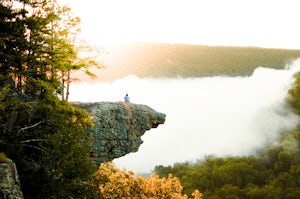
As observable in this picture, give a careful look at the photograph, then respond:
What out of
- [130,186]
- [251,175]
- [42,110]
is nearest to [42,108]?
[42,110]

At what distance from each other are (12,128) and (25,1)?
9.53m

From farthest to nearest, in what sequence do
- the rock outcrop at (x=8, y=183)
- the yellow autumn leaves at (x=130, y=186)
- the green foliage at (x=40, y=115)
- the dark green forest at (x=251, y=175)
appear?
1. the dark green forest at (x=251, y=175)
2. the yellow autumn leaves at (x=130, y=186)
3. the green foliage at (x=40, y=115)
4. the rock outcrop at (x=8, y=183)

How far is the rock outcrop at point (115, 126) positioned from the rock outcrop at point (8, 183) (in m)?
13.0

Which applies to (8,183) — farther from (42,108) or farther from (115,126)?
(115,126)

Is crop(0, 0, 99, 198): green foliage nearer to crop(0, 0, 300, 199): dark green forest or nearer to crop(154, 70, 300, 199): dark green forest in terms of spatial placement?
crop(0, 0, 300, 199): dark green forest

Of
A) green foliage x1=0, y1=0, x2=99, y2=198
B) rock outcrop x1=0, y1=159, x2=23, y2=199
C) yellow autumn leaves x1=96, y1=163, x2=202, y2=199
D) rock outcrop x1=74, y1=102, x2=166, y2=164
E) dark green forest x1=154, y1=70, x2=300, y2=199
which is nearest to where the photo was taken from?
rock outcrop x1=0, y1=159, x2=23, y2=199

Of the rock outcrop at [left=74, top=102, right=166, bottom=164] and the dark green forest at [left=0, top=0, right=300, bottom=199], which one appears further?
the rock outcrop at [left=74, top=102, right=166, bottom=164]

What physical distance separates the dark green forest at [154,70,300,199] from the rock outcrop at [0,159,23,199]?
95645mm

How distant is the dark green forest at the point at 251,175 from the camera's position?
112 m

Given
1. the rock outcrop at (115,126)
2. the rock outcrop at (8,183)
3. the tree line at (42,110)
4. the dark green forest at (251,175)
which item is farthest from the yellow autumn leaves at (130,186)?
the dark green forest at (251,175)

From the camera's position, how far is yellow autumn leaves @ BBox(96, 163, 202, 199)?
133 ft

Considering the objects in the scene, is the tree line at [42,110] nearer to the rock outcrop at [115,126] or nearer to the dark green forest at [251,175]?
the rock outcrop at [115,126]

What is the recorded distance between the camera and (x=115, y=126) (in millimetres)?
32656

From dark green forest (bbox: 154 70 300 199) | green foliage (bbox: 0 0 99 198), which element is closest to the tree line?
green foliage (bbox: 0 0 99 198)
